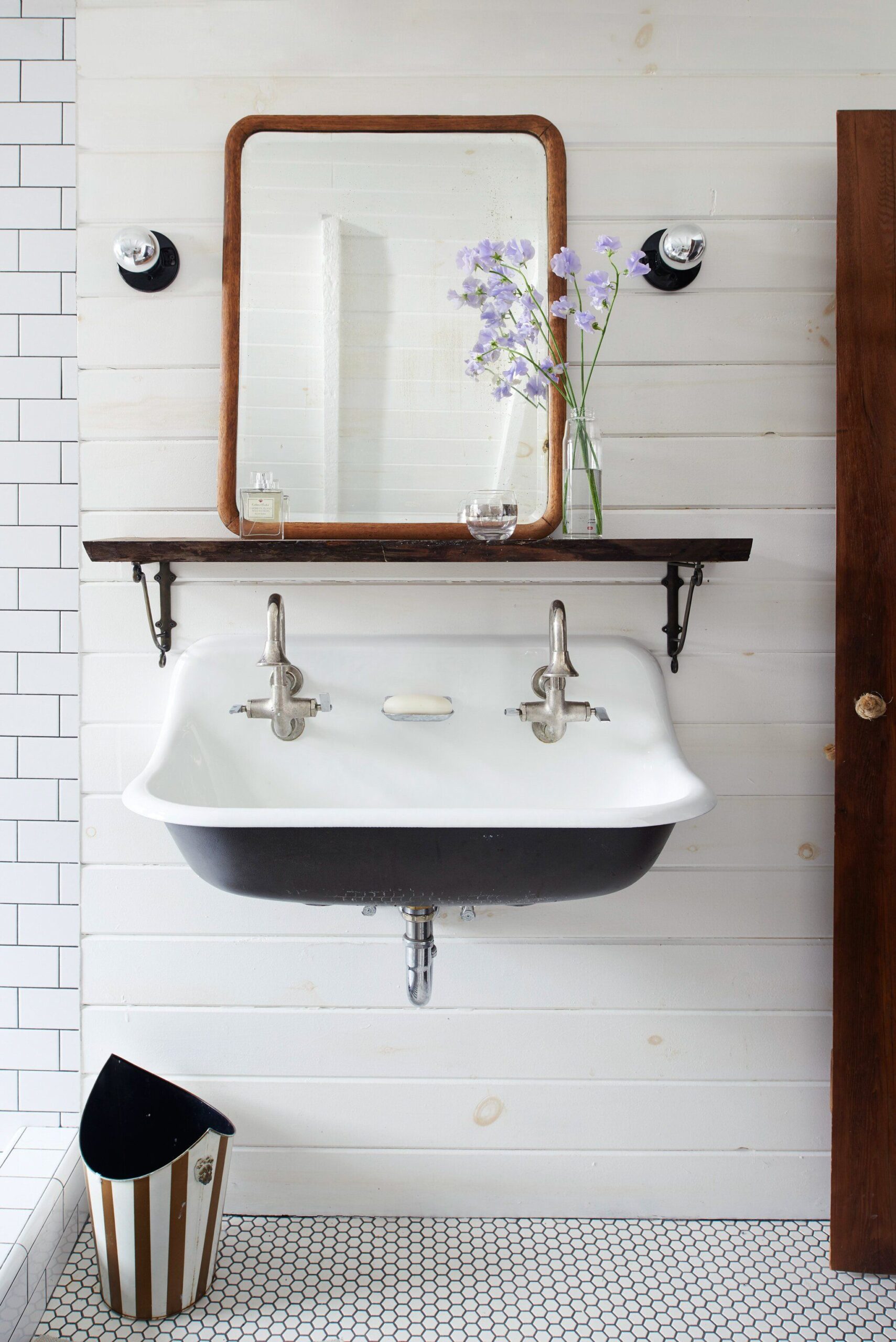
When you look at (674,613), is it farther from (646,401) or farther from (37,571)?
(37,571)

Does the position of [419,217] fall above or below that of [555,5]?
below

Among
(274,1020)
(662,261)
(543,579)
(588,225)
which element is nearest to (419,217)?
(588,225)

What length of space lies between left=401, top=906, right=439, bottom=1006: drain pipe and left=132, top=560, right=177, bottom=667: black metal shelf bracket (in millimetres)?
530

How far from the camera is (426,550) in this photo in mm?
1131

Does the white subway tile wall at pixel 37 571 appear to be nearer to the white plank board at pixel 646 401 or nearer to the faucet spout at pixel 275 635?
the white plank board at pixel 646 401

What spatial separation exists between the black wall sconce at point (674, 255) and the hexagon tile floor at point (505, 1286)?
143cm

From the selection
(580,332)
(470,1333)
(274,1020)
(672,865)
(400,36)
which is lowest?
(470,1333)

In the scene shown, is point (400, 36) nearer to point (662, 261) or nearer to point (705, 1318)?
point (662, 261)

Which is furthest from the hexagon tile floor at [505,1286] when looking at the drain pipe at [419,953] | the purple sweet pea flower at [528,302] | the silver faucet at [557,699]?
the purple sweet pea flower at [528,302]

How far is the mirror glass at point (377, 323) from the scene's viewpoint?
1238 mm

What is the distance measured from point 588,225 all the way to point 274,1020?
4.25ft

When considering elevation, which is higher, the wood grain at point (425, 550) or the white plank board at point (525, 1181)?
the wood grain at point (425, 550)

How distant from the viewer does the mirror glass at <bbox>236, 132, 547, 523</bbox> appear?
4.06ft

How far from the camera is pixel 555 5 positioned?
1.24 metres
